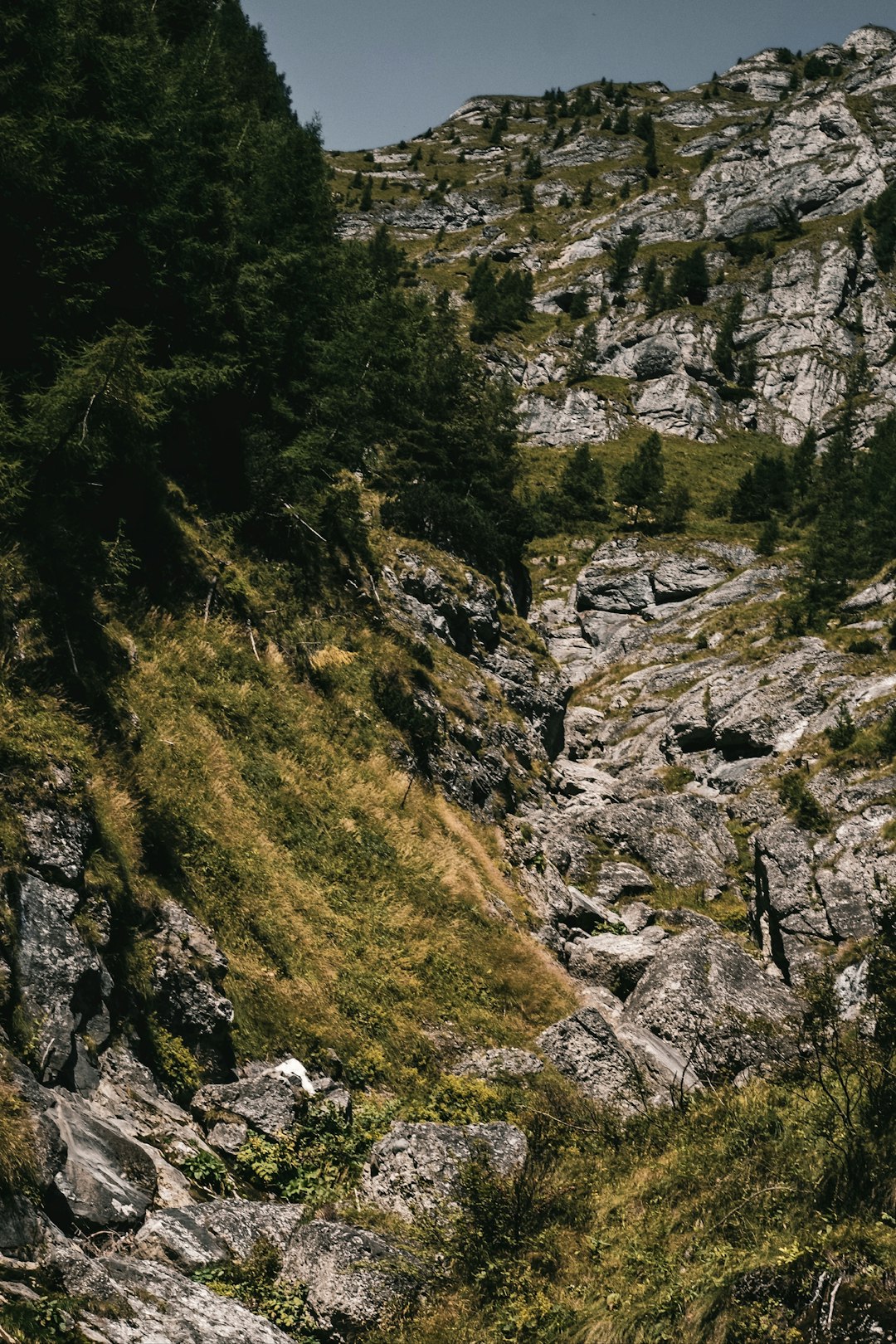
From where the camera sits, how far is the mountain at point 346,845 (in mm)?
7543

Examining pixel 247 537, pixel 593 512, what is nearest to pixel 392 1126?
pixel 247 537

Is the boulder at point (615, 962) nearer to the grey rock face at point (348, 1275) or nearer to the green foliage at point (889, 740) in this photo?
the grey rock face at point (348, 1275)

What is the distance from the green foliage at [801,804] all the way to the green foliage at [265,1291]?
23.6 meters

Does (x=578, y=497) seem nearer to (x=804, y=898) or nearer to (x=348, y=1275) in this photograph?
(x=804, y=898)

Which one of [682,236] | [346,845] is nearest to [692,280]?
[682,236]

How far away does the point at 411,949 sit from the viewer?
635 inches

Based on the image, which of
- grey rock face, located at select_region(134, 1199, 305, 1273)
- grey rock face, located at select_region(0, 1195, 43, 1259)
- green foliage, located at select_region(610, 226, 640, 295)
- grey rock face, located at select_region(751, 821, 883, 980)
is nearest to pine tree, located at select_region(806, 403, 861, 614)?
grey rock face, located at select_region(751, 821, 883, 980)

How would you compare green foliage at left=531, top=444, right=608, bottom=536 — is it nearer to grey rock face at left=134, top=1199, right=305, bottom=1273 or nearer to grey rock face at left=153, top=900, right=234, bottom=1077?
grey rock face at left=153, top=900, right=234, bottom=1077

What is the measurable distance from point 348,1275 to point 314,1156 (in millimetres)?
2607

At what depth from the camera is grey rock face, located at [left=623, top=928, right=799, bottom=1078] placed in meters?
15.5

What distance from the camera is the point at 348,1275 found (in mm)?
7527

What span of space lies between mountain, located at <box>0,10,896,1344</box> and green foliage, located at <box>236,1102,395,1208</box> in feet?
0.18

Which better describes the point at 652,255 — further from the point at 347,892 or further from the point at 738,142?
the point at 347,892

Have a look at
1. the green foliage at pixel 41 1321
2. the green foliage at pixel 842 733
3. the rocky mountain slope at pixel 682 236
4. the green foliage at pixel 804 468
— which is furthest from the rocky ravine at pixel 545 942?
the rocky mountain slope at pixel 682 236
